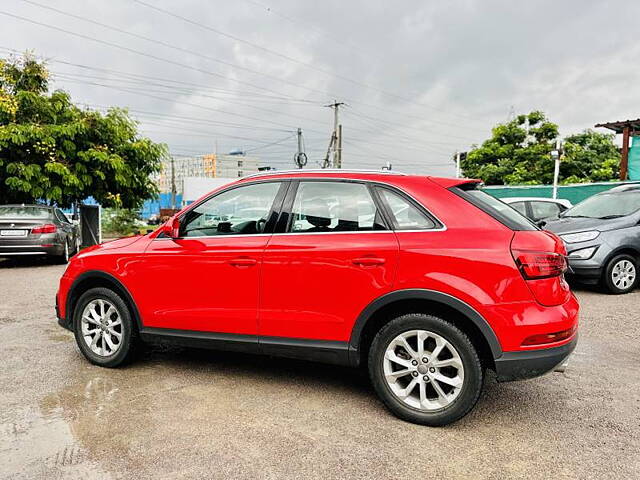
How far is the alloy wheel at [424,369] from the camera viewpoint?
120 inches

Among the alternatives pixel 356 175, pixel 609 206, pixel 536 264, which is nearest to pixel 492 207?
pixel 536 264

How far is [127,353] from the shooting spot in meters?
4.14

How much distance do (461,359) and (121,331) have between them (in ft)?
9.44

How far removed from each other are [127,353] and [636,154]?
17.8 metres

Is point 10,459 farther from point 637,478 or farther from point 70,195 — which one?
point 70,195

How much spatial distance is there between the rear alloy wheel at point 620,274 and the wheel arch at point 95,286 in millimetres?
6887

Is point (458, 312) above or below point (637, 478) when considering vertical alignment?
above

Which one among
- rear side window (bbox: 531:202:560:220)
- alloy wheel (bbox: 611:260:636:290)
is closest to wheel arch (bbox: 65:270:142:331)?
alloy wheel (bbox: 611:260:636:290)

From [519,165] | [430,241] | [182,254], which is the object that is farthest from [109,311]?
[519,165]

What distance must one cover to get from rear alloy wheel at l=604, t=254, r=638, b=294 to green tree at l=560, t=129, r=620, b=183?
19.8 m

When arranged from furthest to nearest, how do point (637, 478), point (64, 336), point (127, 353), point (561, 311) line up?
point (64, 336), point (127, 353), point (561, 311), point (637, 478)

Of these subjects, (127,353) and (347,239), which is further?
(127,353)

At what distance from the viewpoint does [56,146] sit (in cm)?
1388

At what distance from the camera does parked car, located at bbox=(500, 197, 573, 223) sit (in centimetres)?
1063
